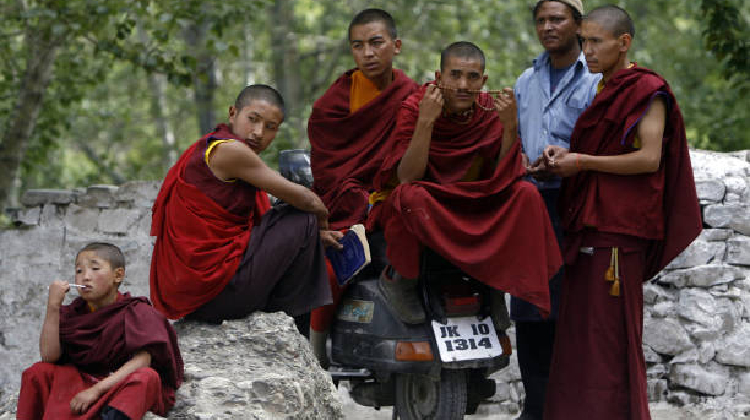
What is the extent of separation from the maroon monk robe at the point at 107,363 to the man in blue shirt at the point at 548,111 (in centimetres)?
174

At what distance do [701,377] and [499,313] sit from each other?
2.01 meters

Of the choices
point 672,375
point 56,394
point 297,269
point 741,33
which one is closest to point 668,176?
point 297,269

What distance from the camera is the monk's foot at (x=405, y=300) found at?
3.56 meters

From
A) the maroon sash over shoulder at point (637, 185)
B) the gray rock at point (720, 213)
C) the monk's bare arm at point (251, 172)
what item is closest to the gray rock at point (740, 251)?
the gray rock at point (720, 213)

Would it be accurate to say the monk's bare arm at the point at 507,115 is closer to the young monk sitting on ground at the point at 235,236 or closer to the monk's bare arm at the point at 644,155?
the monk's bare arm at the point at 644,155

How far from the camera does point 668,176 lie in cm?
361

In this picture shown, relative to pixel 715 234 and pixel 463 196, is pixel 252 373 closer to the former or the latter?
pixel 463 196

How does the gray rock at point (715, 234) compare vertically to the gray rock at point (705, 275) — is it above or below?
above

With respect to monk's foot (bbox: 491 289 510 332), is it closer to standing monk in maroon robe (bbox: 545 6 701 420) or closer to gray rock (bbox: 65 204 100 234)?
standing monk in maroon robe (bbox: 545 6 701 420)

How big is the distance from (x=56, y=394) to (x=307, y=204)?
1.18m

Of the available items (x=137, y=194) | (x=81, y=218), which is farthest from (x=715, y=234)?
(x=81, y=218)

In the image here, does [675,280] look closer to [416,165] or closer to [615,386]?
[615,386]

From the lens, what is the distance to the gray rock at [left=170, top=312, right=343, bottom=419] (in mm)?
3053

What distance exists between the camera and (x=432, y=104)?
3441 mm
